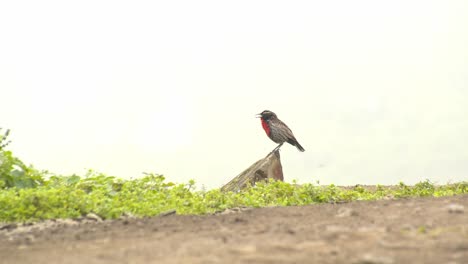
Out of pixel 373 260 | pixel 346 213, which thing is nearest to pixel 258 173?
pixel 346 213

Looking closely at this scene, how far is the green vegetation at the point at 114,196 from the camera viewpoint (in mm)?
9055

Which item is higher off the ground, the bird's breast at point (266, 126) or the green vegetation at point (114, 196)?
the bird's breast at point (266, 126)

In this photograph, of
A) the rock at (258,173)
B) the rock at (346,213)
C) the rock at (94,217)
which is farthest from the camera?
the rock at (258,173)

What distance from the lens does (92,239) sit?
6.63m

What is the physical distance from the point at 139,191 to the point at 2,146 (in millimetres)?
2977

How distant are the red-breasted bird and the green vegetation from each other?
4223 mm

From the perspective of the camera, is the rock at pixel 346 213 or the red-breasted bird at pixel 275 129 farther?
the red-breasted bird at pixel 275 129

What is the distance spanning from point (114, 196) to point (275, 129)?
25.2 ft

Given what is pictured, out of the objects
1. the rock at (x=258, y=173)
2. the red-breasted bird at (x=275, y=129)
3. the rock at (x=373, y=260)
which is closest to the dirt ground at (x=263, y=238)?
the rock at (x=373, y=260)

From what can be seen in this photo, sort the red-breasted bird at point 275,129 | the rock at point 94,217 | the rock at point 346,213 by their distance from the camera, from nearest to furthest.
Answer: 1. the rock at point 346,213
2. the rock at point 94,217
3. the red-breasted bird at point 275,129

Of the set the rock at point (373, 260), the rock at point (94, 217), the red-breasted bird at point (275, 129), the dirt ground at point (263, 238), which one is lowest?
the rock at point (373, 260)

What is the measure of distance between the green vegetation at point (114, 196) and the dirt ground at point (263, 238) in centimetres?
83

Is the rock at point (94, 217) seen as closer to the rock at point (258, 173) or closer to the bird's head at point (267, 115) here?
the rock at point (258, 173)

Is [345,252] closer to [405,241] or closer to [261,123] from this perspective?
[405,241]
